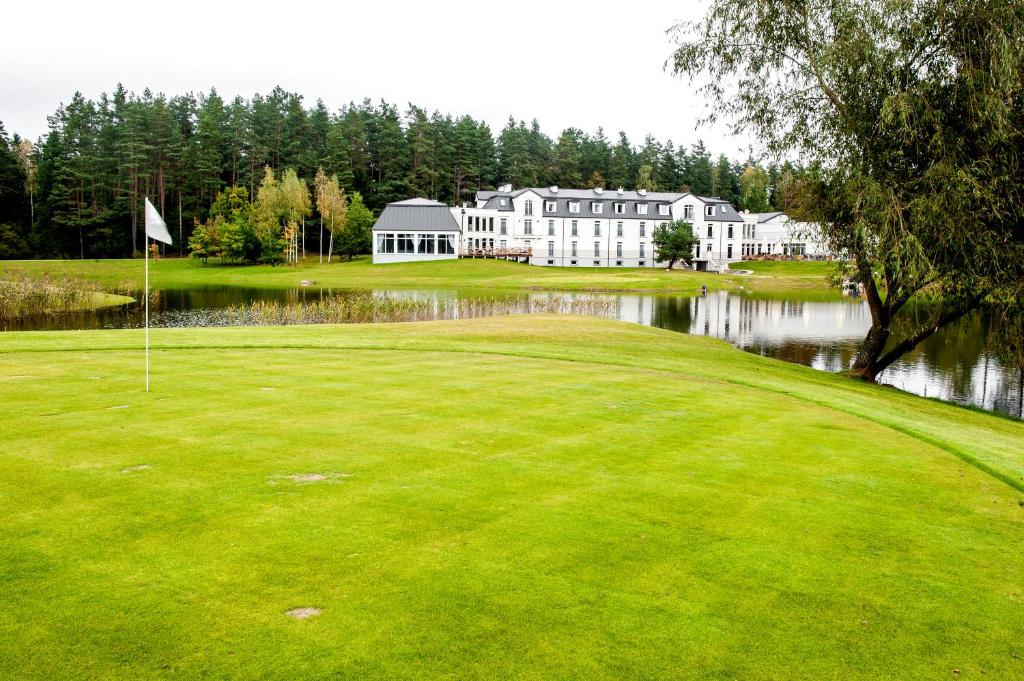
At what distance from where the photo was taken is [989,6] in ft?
59.1

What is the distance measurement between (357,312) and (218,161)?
7052 cm

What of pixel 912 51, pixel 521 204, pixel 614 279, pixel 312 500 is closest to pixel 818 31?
pixel 912 51

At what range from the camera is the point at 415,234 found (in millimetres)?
93000

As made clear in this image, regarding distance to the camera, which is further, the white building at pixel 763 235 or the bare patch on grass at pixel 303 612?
the white building at pixel 763 235

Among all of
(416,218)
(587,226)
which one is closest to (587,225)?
(587,226)

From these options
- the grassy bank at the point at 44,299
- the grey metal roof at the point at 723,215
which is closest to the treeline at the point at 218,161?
the grey metal roof at the point at 723,215

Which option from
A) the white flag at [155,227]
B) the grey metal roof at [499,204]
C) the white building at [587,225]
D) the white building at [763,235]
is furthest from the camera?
the white building at [763,235]

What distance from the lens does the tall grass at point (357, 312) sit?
126 ft

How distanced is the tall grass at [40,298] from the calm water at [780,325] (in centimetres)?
191

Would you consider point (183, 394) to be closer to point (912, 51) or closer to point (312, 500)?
point (312, 500)

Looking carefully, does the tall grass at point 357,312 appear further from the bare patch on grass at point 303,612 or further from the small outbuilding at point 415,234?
the small outbuilding at point 415,234

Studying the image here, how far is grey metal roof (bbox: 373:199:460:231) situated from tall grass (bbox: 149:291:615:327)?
4372cm

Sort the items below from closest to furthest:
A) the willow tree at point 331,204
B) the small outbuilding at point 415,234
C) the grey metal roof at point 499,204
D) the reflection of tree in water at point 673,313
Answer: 1. the reflection of tree in water at point 673,313
2. the willow tree at point 331,204
3. the small outbuilding at point 415,234
4. the grey metal roof at point 499,204

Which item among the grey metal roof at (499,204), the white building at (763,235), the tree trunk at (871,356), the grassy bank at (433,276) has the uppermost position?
the grey metal roof at (499,204)
